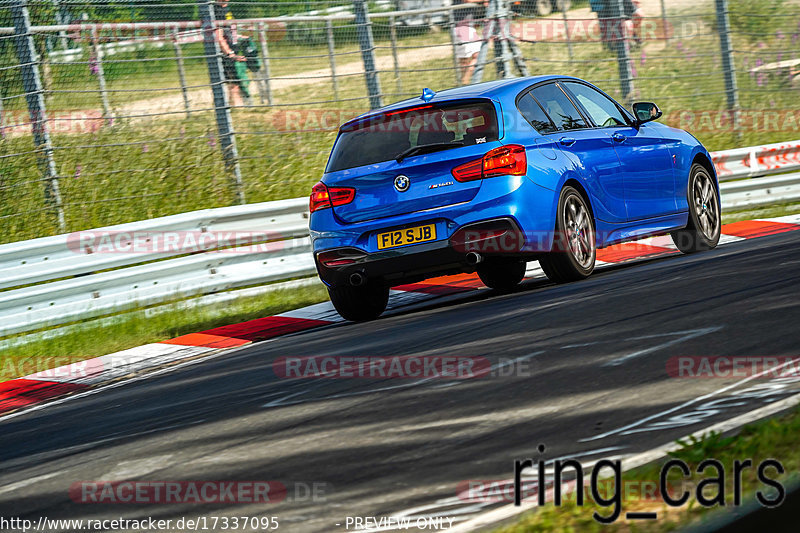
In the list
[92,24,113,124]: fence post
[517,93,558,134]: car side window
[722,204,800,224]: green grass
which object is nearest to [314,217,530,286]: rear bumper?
[517,93,558,134]: car side window

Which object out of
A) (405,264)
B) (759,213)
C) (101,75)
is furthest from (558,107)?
(759,213)

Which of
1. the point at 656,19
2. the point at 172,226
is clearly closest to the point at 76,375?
the point at 172,226

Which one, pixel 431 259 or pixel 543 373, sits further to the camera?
pixel 431 259

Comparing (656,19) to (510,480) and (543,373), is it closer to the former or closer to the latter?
(543,373)

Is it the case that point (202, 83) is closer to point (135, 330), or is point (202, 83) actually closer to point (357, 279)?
point (135, 330)

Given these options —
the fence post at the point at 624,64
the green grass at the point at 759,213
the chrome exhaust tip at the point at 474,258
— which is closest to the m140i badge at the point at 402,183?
the chrome exhaust tip at the point at 474,258

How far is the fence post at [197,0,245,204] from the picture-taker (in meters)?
12.6

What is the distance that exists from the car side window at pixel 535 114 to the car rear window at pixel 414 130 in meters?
0.37

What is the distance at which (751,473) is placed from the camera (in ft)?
10.9

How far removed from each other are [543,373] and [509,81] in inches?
153

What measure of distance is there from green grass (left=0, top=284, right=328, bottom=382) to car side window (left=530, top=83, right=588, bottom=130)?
2.92 metres

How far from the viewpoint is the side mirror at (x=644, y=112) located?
10.2 m

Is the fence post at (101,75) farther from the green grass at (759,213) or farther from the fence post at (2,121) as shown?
the green grass at (759,213)

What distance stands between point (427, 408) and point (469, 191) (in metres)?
3.19
